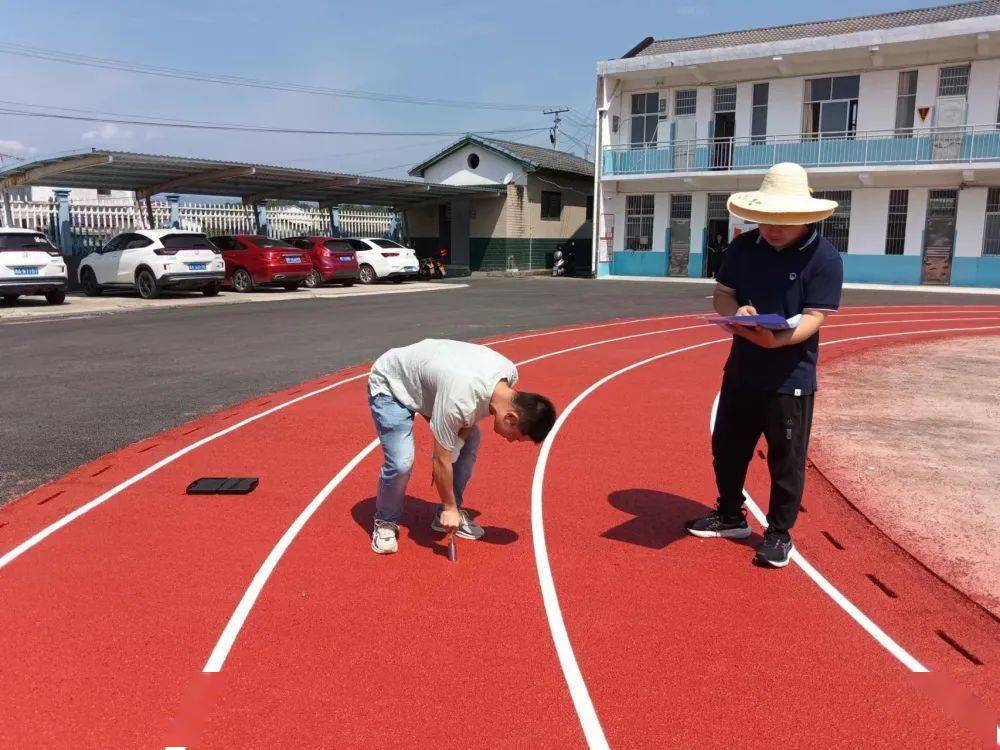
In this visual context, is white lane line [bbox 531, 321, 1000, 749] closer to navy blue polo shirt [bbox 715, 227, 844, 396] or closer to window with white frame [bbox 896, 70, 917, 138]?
navy blue polo shirt [bbox 715, 227, 844, 396]

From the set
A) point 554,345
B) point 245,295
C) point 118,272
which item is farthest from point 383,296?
point 554,345

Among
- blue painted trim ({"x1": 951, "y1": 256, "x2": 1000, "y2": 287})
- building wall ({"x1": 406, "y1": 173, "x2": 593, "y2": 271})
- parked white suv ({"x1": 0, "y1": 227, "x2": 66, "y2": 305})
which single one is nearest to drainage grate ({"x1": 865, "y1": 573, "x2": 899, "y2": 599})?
parked white suv ({"x1": 0, "y1": 227, "x2": 66, "y2": 305})

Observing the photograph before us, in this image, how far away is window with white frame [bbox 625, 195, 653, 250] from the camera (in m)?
31.8

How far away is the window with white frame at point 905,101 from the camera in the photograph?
1032 inches

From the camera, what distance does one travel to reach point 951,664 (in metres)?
3.44

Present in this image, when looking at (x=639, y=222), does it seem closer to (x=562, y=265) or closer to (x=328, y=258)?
(x=562, y=265)

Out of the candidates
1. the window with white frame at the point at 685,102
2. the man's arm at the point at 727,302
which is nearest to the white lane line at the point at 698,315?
the man's arm at the point at 727,302

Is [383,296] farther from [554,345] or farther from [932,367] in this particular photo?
[932,367]

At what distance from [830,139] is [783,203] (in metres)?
26.1

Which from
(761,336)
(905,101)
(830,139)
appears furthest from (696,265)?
(761,336)

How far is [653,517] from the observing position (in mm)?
5227

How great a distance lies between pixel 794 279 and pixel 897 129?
26.1 m

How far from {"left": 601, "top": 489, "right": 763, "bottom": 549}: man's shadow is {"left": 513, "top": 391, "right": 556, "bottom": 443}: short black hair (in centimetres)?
144

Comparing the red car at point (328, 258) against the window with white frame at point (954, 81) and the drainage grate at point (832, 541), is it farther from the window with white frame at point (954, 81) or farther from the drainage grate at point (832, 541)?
the drainage grate at point (832, 541)
